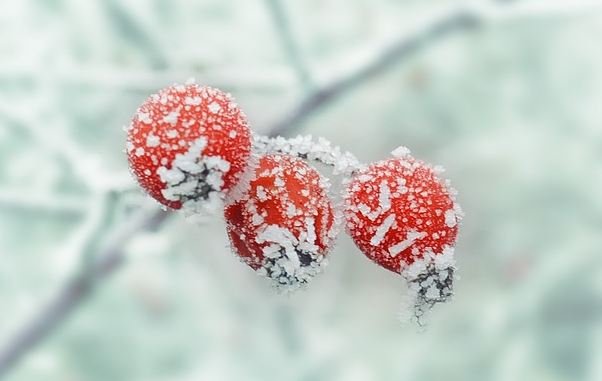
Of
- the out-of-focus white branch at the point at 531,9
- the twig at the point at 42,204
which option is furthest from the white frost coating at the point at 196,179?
the twig at the point at 42,204

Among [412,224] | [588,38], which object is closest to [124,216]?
[412,224]

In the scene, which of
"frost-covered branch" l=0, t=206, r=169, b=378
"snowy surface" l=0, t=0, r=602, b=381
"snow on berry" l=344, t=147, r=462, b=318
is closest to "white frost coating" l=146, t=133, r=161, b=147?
"snow on berry" l=344, t=147, r=462, b=318

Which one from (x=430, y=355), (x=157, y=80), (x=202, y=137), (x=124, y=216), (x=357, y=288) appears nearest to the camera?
(x=202, y=137)

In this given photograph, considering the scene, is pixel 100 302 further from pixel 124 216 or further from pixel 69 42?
pixel 124 216

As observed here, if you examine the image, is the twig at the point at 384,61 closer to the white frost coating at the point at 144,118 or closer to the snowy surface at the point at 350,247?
the white frost coating at the point at 144,118

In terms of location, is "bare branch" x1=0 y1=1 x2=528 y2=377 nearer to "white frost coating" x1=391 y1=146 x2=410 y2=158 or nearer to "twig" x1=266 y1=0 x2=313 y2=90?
"twig" x1=266 y1=0 x2=313 y2=90

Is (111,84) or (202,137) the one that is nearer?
(202,137)
